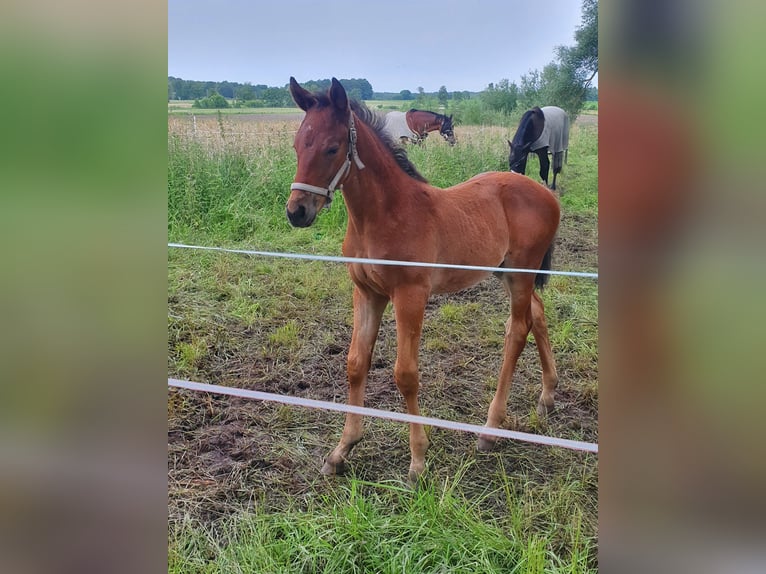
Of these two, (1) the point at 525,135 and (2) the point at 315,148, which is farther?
(1) the point at 525,135

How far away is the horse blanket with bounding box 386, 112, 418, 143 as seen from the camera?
2178 millimetres

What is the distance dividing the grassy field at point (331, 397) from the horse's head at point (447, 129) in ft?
0.11

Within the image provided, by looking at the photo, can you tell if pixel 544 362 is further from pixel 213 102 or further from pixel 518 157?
pixel 213 102

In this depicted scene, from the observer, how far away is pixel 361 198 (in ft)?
6.97

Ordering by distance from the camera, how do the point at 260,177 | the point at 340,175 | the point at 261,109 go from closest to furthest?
the point at 340,175
the point at 261,109
the point at 260,177

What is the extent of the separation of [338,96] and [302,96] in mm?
121

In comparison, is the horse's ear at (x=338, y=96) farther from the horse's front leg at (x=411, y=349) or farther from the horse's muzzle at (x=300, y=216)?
the horse's front leg at (x=411, y=349)

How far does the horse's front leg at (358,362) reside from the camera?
2.31 m

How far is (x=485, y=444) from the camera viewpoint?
2303 millimetres

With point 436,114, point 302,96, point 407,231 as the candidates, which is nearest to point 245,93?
point 302,96

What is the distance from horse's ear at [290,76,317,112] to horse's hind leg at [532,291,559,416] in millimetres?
1239
